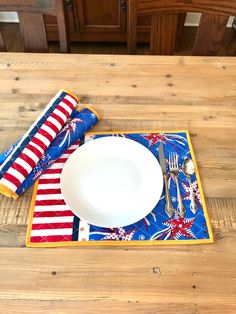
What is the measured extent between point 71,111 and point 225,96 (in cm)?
46

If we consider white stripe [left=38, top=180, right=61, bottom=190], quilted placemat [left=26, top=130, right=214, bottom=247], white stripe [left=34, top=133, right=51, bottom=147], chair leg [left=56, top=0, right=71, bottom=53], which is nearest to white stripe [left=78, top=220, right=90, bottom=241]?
quilted placemat [left=26, top=130, right=214, bottom=247]

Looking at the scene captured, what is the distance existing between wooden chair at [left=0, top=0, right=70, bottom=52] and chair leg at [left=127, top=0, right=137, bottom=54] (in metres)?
0.22

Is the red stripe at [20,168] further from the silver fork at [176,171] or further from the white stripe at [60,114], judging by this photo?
the silver fork at [176,171]

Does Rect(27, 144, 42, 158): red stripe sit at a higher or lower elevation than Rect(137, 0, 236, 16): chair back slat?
lower

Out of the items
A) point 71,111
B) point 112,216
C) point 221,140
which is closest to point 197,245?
point 112,216

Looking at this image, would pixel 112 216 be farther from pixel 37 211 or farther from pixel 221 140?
pixel 221 140

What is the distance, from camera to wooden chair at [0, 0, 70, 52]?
1.01 meters

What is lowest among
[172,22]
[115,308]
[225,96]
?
[115,308]

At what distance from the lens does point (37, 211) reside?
2.16 feet

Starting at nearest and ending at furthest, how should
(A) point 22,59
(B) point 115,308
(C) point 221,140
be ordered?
1. (B) point 115,308
2. (C) point 221,140
3. (A) point 22,59

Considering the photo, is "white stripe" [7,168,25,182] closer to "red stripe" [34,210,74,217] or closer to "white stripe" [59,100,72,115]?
"red stripe" [34,210,74,217]

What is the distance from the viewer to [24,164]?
0.69 meters

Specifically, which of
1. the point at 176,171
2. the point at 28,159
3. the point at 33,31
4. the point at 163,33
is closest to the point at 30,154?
the point at 28,159

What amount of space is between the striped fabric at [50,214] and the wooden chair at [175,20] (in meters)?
0.65
